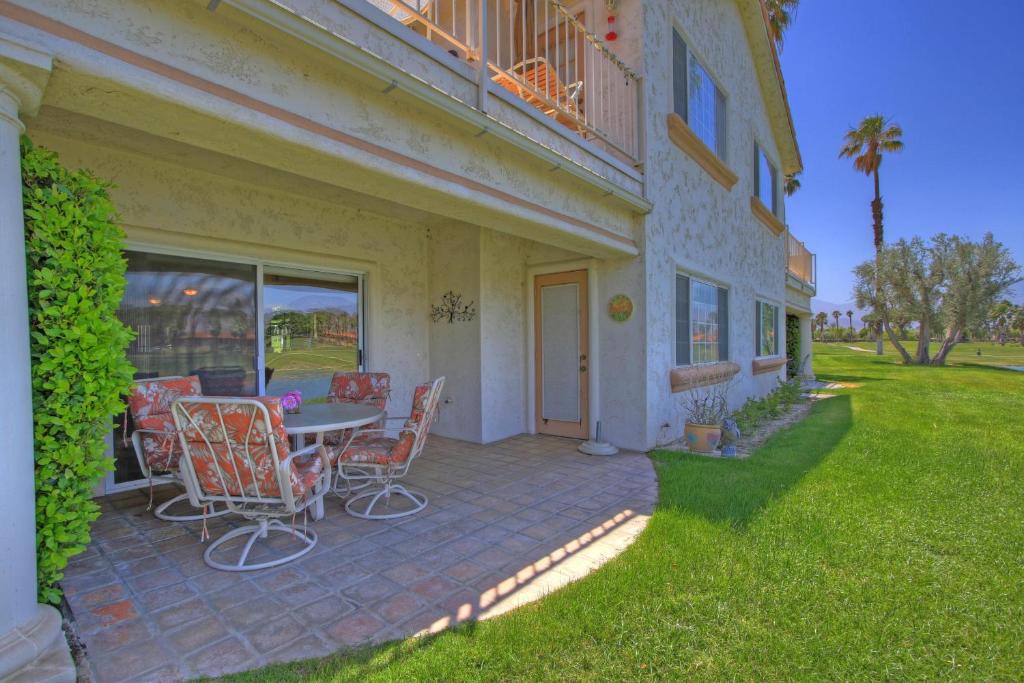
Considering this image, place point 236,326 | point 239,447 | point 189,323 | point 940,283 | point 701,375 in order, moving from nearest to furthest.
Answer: point 239,447
point 189,323
point 236,326
point 701,375
point 940,283

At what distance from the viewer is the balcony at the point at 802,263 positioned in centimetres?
1548

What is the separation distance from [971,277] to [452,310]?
2322cm

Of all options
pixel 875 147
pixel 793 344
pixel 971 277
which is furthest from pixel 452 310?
pixel 875 147

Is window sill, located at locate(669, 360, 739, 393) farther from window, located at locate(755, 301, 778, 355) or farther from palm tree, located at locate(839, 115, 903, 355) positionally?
palm tree, located at locate(839, 115, 903, 355)

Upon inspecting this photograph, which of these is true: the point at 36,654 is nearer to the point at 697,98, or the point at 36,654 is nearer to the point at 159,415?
the point at 159,415

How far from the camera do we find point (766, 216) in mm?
10602

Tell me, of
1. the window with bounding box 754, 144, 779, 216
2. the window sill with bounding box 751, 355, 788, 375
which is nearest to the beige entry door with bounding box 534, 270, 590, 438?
the window sill with bounding box 751, 355, 788, 375

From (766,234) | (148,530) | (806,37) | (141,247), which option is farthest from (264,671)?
(806,37)

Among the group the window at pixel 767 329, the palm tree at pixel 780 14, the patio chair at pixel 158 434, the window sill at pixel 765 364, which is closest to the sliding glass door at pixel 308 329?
the patio chair at pixel 158 434

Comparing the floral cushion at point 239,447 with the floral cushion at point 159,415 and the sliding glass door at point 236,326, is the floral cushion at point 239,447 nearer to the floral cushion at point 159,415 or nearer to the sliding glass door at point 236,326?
the floral cushion at point 159,415

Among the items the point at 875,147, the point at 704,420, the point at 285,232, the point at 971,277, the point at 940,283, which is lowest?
the point at 704,420

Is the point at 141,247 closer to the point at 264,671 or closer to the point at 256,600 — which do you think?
the point at 256,600

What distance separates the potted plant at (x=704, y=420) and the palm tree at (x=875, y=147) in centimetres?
2344

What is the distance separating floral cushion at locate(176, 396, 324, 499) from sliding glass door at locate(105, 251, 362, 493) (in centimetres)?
175
